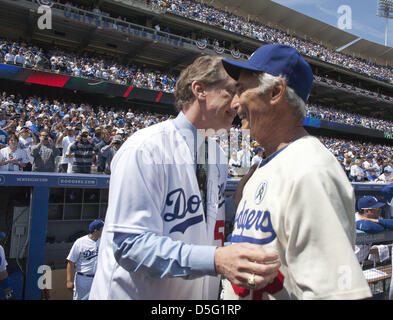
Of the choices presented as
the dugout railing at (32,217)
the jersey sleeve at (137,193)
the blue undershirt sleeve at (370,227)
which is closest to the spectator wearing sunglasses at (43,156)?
the dugout railing at (32,217)

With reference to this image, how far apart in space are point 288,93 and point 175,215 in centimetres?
70

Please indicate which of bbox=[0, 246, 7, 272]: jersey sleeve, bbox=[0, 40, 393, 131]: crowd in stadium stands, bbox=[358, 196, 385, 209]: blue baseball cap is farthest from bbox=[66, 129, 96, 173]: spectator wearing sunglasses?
bbox=[0, 40, 393, 131]: crowd in stadium stands

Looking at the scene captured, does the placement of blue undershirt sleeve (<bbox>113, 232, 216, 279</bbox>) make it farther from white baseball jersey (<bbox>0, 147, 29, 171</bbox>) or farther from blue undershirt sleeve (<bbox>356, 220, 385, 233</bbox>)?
white baseball jersey (<bbox>0, 147, 29, 171</bbox>)

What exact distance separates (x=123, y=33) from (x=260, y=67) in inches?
951

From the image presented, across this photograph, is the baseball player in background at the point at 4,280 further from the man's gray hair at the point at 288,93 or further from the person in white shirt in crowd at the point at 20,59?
the person in white shirt in crowd at the point at 20,59

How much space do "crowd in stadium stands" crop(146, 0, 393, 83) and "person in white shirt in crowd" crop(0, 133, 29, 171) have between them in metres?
23.1

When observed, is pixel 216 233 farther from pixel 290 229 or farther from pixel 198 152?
pixel 290 229

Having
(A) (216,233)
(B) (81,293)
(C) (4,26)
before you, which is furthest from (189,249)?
(C) (4,26)

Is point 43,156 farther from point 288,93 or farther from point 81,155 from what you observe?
point 288,93

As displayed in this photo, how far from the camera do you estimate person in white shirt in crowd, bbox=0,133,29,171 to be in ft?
19.8

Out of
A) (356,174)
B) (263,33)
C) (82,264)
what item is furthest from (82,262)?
(263,33)

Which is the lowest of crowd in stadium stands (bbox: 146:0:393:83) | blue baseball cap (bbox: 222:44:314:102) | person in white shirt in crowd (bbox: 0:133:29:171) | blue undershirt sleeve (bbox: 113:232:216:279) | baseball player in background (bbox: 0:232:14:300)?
baseball player in background (bbox: 0:232:14:300)

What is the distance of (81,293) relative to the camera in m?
4.68

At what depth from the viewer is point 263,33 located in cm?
3472
